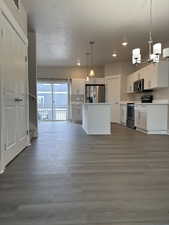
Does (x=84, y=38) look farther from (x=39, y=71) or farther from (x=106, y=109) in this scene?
(x=39, y=71)

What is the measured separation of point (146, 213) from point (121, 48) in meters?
6.57

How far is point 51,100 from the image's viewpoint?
1123 centimetres

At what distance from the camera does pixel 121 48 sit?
7414 millimetres

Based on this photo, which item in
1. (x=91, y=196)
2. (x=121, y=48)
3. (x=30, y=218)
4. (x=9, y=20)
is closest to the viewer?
(x=30, y=218)

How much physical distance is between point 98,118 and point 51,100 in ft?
17.9

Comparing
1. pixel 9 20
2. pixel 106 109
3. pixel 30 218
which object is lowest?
pixel 30 218

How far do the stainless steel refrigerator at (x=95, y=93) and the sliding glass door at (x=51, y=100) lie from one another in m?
1.31

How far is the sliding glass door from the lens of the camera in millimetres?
11148

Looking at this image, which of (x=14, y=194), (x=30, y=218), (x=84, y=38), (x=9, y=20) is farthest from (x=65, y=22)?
(x=30, y=218)

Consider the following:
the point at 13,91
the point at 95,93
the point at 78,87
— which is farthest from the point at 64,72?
the point at 13,91

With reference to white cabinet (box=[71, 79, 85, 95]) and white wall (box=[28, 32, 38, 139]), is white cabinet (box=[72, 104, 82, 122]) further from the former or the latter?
white wall (box=[28, 32, 38, 139])

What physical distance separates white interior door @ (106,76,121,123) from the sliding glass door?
2.43 meters

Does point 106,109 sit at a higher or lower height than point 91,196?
higher

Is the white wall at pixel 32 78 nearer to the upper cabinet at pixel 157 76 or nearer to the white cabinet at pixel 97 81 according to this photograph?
the upper cabinet at pixel 157 76
